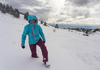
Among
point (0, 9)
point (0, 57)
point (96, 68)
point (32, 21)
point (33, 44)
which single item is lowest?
point (96, 68)

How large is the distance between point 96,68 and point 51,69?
2.12m

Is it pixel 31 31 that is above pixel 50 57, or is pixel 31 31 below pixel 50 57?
above

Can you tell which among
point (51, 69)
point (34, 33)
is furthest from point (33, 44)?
point (51, 69)

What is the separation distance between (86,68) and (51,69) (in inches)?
64.2

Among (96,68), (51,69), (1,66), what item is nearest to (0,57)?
(1,66)

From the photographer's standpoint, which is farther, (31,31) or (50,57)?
(50,57)

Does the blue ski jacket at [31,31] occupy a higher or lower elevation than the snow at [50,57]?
higher

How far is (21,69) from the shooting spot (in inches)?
65.9

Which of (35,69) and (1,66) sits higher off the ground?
(1,66)

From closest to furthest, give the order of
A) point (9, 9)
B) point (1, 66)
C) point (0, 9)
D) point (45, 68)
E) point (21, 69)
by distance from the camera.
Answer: point (1, 66) → point (21, 69) → point (45, 68) → point (0, 9) → point (9, 9)

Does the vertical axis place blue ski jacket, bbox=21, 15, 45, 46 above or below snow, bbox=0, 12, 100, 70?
above

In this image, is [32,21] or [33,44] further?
[33,44]

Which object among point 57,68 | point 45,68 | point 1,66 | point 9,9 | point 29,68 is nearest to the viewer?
point 1,66

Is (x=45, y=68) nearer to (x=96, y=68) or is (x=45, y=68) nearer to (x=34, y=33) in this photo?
(x=34, y=33)
